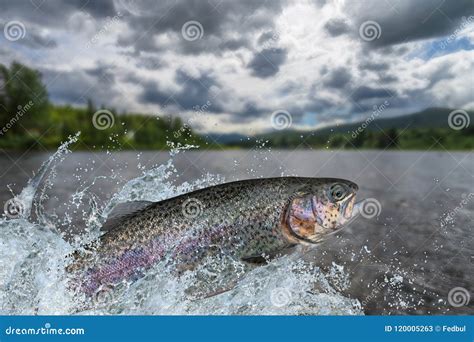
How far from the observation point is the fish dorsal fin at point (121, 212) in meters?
6.05

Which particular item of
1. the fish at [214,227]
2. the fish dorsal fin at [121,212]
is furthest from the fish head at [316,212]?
the fish dorsal fin at [121,212]

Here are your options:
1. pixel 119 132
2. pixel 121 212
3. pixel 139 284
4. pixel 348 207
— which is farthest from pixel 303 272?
pixel 119 132

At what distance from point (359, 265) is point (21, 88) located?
112ft

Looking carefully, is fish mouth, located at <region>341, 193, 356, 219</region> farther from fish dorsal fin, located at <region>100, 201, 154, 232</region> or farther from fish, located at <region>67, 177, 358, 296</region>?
fish dorsal fin, located at <region>100, 201, 154, 232</region>

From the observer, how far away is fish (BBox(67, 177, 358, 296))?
586 cm

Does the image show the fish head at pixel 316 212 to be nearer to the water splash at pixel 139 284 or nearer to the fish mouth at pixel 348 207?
the fish mouth at pixel 348 207

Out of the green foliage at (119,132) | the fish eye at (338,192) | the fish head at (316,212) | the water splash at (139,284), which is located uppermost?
the green foliage at (119,132)

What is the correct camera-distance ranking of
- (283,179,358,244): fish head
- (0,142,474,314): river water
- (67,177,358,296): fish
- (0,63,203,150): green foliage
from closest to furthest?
1. (67,177,358,296): fish
2. (283,179,358,244): fish head
3. (0,142,474,314): river water
4. (0,63,203,150): green foliage

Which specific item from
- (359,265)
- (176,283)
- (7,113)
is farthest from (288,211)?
(7,113)

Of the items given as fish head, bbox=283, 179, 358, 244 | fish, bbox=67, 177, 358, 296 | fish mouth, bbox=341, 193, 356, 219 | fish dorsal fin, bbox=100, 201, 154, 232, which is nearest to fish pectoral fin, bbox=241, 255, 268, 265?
fish, bbox=67, 177, 358, 296

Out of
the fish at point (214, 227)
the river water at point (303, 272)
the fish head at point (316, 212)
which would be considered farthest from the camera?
the river water at point (303, 272)

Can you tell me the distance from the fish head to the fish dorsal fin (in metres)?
1.64

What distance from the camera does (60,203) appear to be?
16.3 metres
